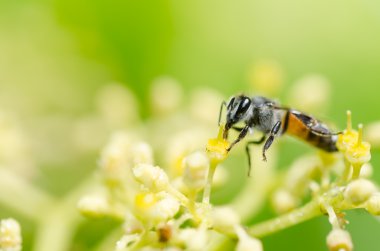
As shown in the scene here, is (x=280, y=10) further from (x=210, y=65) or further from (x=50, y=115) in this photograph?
(x=50, y=115)

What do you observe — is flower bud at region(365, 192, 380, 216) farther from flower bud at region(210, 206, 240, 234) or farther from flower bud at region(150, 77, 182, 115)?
flower bud at region(150, 77, 182, 115)

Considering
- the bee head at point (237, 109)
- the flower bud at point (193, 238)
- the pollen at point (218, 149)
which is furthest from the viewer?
the bee head at point (237, 109)

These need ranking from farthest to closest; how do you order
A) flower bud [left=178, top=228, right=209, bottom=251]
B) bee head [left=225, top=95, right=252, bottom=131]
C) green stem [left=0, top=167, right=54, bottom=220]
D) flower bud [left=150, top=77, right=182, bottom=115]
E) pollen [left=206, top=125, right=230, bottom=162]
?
flower bud [left=150, top=77, right=182, bottom=115] < green stem [left=0, top=167, right=54, bottom=220] < bee head [left=225, top=95, right=252, bottom=131] < pollen [left=206, top=125, right=230, bottom=162] < flower bud [left=178, top=228, right=209, bottom=251]

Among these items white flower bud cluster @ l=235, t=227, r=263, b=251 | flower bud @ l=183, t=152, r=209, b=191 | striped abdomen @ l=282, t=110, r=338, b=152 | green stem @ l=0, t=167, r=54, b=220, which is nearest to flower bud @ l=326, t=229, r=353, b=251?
white flower bud cluster @ l=235, t=227, r=263, b=251

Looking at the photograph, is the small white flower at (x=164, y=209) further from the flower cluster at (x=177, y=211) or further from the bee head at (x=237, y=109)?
the bee head at (x=237, y=109)

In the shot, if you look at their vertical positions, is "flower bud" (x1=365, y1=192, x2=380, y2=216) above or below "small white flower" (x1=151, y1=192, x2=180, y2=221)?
below

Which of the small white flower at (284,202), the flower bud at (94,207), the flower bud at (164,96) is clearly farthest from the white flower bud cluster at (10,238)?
the flower bud at (164,96)

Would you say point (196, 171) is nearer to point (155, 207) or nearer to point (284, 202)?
point (155, 207)
